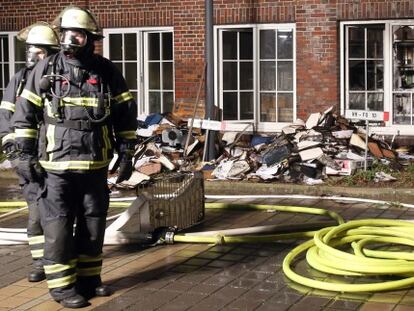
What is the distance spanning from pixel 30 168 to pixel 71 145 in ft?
1.18

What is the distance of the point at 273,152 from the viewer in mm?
12148

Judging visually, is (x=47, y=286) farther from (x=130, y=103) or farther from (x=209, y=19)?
(x=209, y=19)

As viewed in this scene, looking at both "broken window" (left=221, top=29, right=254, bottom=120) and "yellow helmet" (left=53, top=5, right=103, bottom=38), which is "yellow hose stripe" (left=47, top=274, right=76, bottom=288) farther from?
"broken window" (left=221, top=29, right=254, bottom=120)

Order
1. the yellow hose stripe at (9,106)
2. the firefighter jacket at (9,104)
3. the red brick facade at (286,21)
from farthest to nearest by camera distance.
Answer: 1. the red brick facade at (286,21)
2. the yellow hose stripe at (9,106)
3. the firefighter jacket at (9,104)

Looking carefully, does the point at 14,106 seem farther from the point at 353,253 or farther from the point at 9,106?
the point at 353,253

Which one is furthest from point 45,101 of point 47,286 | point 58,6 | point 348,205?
point 58,6

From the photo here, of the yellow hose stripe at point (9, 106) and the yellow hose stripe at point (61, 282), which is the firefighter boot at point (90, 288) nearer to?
the yellow hose stripe at point (61, 282)

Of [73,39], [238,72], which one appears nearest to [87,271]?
[73,39]

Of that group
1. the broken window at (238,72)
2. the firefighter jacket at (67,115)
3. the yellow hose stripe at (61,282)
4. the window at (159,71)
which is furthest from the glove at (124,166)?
the window at (159,71)

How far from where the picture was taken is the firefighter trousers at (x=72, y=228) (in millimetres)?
6004

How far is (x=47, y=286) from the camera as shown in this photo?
6559 mm

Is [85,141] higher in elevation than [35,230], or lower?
higher

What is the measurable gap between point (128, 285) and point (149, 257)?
92 cm

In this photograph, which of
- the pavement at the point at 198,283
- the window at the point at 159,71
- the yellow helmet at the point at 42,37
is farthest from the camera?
the window at the point at 159,71
